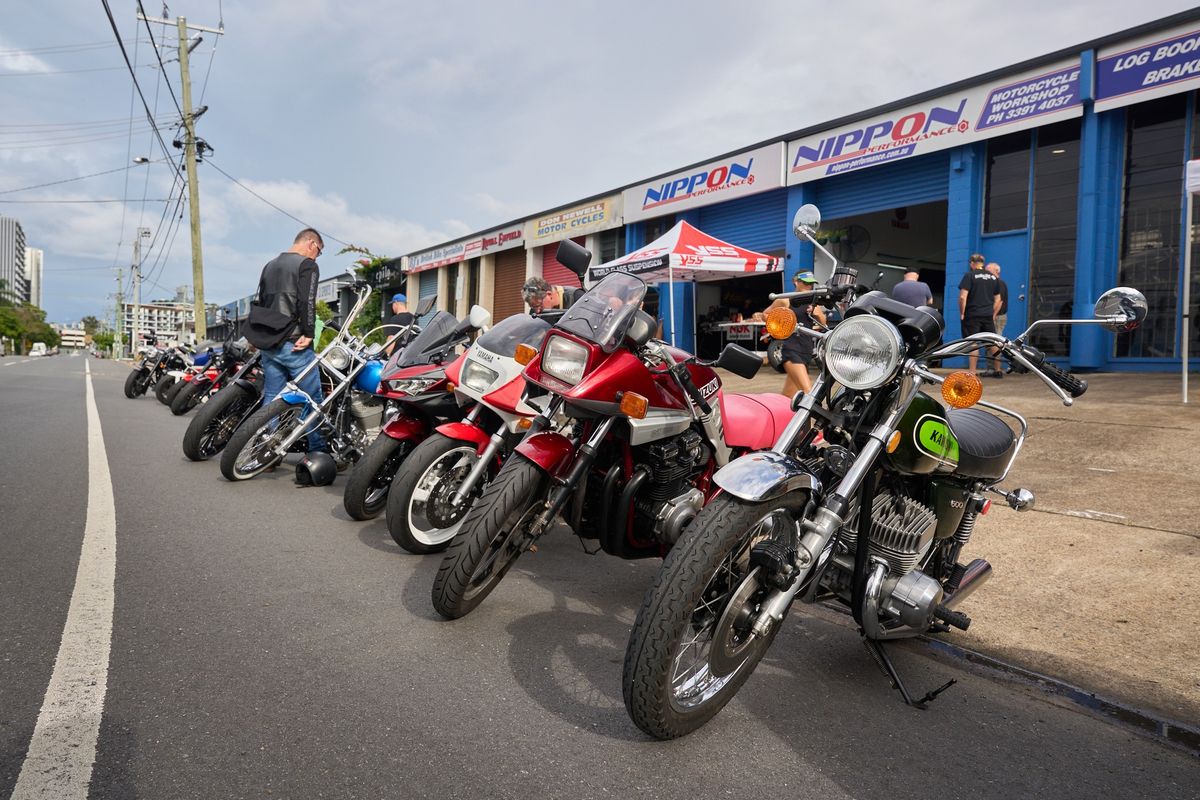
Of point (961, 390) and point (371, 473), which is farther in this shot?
point (371, 473)

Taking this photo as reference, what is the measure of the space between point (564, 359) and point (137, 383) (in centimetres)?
1329

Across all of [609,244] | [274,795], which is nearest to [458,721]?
[274,795]

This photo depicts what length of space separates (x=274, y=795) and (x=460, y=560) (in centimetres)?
111

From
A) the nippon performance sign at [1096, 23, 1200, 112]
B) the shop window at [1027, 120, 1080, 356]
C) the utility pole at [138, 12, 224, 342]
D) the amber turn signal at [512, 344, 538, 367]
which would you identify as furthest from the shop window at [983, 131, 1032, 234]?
the utility pole at [138, 12, 224, 342]

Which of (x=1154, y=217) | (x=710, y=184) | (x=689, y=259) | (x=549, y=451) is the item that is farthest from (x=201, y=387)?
(x=1154, y=217)

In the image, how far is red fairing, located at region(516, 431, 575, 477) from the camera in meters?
2.99

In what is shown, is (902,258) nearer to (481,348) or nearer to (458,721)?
(481,348)

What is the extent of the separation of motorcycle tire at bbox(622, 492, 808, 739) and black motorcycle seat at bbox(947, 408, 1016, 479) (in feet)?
2.57

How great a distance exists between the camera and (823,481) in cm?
257

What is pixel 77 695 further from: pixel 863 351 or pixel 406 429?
pixel 863 351

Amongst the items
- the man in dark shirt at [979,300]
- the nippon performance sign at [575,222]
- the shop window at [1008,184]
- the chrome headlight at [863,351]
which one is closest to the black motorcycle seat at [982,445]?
the chrome headlight at [863,351]

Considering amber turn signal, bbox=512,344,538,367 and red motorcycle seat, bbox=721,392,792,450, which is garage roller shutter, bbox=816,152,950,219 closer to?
red motorcycle seat, bbox=721,392,792,450

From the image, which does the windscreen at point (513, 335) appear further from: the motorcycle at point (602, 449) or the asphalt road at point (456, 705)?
the asphalt road at point (456, 705)

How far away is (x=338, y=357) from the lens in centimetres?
605
